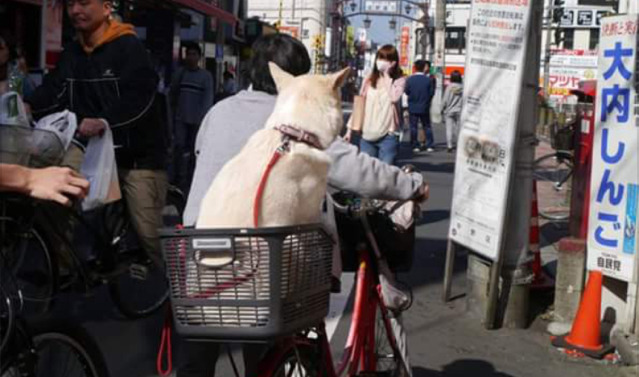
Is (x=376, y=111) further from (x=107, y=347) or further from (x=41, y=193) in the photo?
(x=41, y=193)

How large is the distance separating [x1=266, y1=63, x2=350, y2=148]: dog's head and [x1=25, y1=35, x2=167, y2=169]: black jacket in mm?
2358

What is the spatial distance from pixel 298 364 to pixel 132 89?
248cm

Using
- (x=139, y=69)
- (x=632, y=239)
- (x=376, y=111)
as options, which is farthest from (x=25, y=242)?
(x=376, y=111)

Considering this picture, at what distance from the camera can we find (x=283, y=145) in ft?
8.76

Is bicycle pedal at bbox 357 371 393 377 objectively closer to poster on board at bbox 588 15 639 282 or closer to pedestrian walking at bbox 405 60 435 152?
poster on board at bbox 588 15 639 282

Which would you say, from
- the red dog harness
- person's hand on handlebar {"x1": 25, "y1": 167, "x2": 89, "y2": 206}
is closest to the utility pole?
the red dog harness

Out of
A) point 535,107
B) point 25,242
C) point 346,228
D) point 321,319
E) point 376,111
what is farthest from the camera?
point 376,111

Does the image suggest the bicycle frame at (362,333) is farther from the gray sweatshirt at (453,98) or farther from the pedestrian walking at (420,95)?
the gray sweatshirt at (453,98)

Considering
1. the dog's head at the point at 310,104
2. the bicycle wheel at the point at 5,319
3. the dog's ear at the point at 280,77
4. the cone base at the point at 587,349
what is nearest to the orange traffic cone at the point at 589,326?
the cone base at the point at 587,349

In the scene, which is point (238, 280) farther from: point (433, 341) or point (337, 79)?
point (433, 341)

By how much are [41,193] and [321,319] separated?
0.98 meters

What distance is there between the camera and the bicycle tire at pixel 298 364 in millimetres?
2906

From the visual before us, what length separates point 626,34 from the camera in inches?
216

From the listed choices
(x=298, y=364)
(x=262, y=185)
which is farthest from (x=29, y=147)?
(x=298, y=364)
